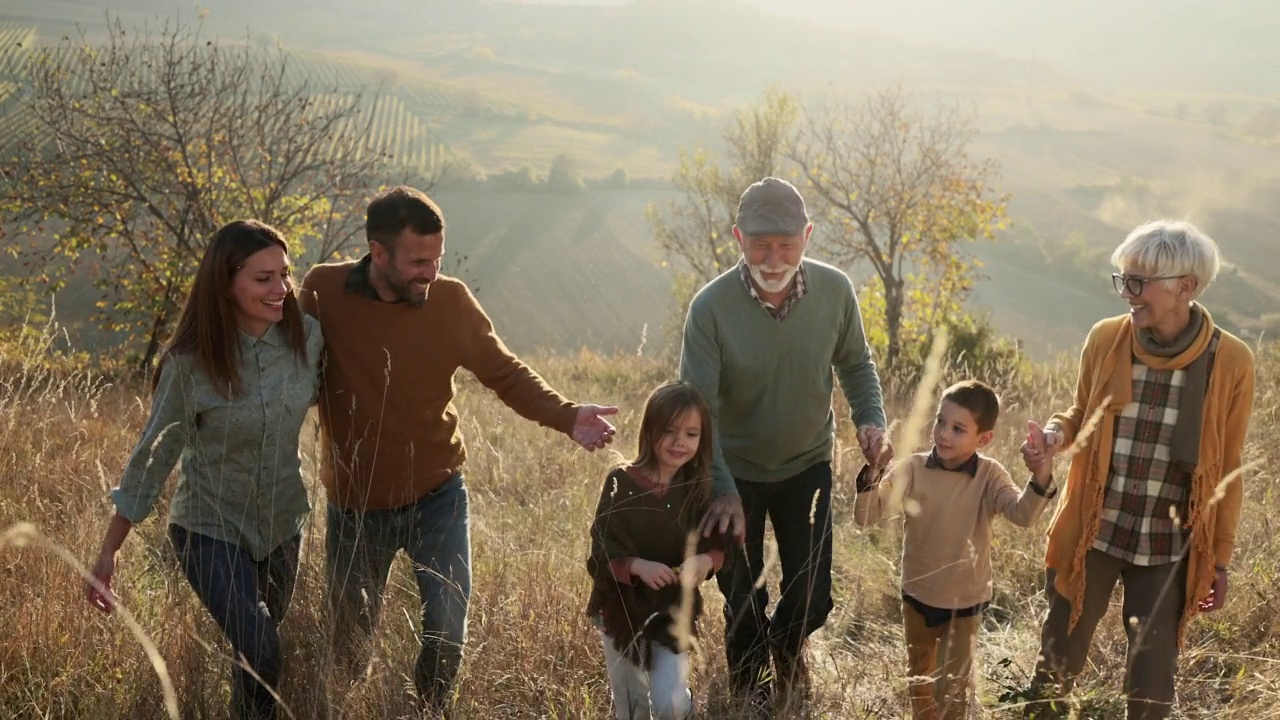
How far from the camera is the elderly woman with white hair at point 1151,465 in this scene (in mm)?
3045

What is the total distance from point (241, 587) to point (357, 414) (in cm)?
75

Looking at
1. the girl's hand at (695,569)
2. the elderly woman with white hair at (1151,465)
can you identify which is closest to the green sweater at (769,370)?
the girl's hand at (695,569)

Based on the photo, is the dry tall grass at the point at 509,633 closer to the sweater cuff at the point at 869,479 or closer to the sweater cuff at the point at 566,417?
the sweater cuff at the point at 566,417

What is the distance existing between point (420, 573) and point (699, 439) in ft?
3.57

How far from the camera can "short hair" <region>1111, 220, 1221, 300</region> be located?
2.98 m

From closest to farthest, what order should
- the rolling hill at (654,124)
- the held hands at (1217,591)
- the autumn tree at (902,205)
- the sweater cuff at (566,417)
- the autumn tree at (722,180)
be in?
1. the held hands at (1217,591)
2. the sweater cuff at (566,417)
3. the autumn tree at (902,205)
4. the autumn tree at (722,180)
5. the rolling hill at (654,124)

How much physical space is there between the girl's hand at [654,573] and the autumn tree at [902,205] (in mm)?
15269

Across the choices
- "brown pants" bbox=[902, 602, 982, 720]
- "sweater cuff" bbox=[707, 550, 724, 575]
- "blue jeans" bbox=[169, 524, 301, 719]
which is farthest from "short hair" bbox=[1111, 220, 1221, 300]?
"blue jeans" bbox=[169, 524, 301, 719]

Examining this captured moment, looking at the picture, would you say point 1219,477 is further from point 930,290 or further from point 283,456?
point 930,290

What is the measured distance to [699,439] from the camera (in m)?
2.99

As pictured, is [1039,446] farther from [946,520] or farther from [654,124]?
[654,124]

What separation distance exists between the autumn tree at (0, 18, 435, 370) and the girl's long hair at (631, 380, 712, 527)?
35.5 ft

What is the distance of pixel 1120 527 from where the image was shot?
3.23 m

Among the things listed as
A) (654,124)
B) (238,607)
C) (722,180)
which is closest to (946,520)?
(238,607)
